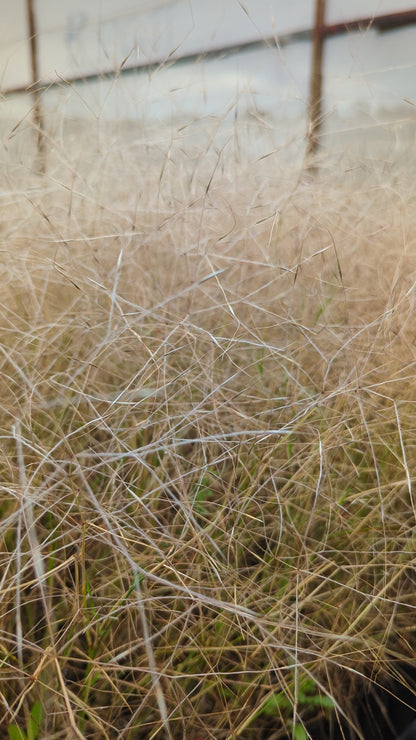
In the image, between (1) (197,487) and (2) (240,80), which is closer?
(1) (197,487)

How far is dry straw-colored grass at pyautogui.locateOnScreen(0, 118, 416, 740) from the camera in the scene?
1.41ft

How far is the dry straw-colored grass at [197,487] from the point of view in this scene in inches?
17.0

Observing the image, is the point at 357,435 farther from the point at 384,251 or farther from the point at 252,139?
the point at 252,139

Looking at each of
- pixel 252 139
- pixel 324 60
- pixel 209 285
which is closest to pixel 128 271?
pixel 209 285

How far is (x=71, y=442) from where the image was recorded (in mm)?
576

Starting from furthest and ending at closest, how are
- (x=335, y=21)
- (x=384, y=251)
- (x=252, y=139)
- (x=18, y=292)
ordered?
(x=335, y=21), (x=252, y=139), (x=384, y=251), (x=18, y=292)

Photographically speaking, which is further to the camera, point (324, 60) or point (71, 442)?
point (324, 60)

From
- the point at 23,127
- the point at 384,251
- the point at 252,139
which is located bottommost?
the point at 384,251

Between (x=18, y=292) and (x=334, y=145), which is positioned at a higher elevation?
(x=18, y=292)

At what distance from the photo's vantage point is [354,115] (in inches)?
63.2

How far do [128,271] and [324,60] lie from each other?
5.06ft

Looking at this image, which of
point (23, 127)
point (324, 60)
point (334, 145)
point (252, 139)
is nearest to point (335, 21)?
point (324, 60)

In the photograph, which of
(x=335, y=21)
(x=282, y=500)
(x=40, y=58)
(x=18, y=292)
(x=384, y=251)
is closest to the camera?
(x=282, y=500)

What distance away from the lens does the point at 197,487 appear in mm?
481
